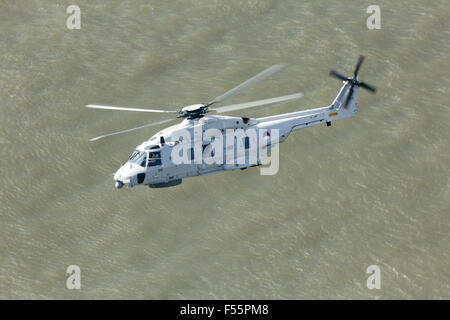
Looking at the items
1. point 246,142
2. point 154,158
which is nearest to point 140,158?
point 154,158

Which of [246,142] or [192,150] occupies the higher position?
[246,142]

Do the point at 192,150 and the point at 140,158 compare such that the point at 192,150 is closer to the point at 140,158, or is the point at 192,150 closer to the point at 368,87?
the point at 140,158

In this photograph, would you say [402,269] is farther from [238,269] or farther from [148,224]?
[148,224]

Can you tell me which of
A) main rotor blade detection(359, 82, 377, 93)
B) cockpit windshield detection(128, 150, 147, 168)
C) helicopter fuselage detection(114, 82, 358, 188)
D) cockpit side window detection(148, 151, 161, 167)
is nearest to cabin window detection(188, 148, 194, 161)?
helicopter fuselage detection(114, 82, 358, 188)

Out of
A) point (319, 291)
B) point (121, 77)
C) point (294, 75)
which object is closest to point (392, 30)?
point (294, 75)

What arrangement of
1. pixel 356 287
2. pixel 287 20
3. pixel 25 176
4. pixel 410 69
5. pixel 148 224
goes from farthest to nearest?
pixel 287 20
pixel 410 69
pixel 25 176
pixel 148 224
pixel 356 287

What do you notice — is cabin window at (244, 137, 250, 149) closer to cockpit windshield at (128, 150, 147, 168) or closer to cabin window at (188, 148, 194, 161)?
cabin window at (188, 148, 194, 161)

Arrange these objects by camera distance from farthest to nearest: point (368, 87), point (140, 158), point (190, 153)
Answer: point (368, 87), point (190, 153), point (140, 158)
